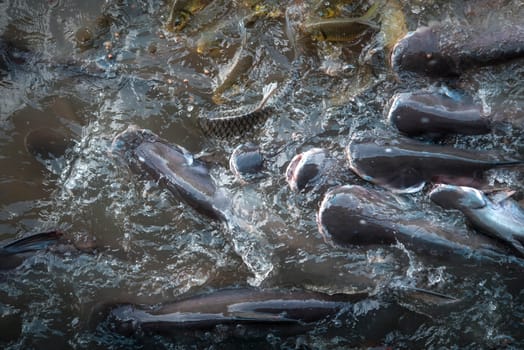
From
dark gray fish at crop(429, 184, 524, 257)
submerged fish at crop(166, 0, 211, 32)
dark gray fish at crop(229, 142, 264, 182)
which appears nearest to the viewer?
dark gray fish at crop(429, 184, 524, 257)

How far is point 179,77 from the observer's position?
3.58 m

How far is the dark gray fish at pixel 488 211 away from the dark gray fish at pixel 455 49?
0.82 metres

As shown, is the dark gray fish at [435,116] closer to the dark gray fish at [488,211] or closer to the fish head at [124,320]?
the dark gray fish at [488,211]

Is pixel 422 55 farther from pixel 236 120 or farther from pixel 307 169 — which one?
pixel 236 120

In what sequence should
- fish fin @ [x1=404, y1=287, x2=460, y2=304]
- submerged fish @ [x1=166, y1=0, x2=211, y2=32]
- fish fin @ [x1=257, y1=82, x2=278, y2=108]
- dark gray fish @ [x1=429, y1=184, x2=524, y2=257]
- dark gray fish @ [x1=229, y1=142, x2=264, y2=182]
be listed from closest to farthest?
dark gray fish @ [x1=429, y1=184, x2=524, y2=257]
fish fin @ [x1=404, y1=287, x2=460, y2=304]
dark gray fish @ [x1=229, y1=142, x2=264, y2=182]
fish fin @ [x1=257, y1=82, x2=278, y2=108]
submerged fish @ [x1=166, y1=0, x2=211, y2=32]

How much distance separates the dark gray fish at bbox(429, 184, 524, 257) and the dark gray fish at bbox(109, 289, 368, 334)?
2.46 ft

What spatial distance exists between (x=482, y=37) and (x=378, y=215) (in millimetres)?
1387

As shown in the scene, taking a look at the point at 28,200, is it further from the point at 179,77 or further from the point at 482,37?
the point at 482,37

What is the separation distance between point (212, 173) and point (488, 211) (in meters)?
1.67

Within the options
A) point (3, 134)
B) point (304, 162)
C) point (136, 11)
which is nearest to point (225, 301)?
point (304, 162)

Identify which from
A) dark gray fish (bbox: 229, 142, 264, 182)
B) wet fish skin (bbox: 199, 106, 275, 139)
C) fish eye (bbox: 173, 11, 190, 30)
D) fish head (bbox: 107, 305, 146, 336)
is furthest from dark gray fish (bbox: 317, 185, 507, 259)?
fish eye (bbox: 173, 11, 190, 30)

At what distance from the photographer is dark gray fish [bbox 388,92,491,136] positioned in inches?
121

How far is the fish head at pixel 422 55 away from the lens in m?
3.24

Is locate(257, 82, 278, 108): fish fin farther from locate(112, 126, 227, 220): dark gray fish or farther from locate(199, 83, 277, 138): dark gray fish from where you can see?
locate(112, 126, 227, 220): dark gray fish
